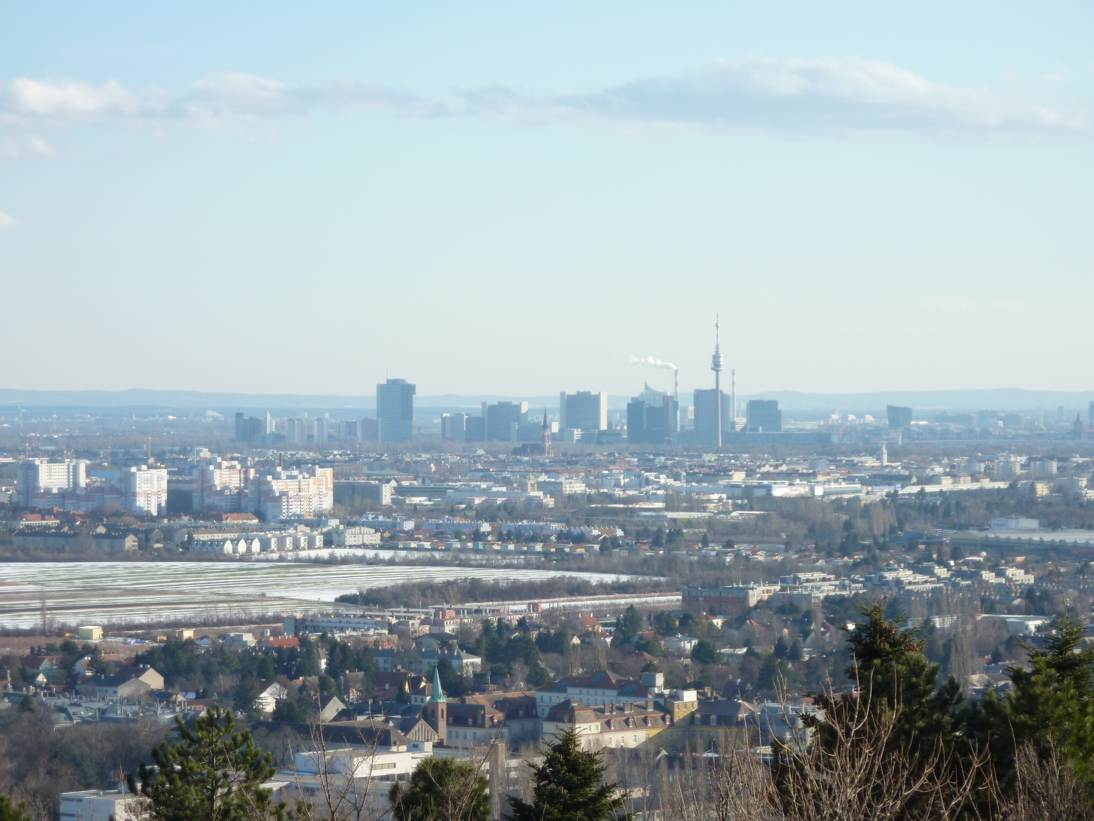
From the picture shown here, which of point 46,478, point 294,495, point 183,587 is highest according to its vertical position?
point 46,478

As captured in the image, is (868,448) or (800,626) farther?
(868,448)

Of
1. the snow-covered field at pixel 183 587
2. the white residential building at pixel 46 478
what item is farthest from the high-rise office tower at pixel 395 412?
the snow-covered field at pixel 183 587

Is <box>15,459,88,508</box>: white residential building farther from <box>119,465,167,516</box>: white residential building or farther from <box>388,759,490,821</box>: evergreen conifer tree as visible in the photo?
<box>388,759,490,821</box>: evergreen conifer tree

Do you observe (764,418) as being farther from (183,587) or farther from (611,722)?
(611,722)

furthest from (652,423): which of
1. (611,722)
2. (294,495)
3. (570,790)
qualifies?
(570,790)

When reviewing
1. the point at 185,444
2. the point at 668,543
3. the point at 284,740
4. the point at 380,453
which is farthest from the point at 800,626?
the point at 185,444

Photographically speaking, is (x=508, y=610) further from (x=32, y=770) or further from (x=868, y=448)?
(x=868, y=448)
